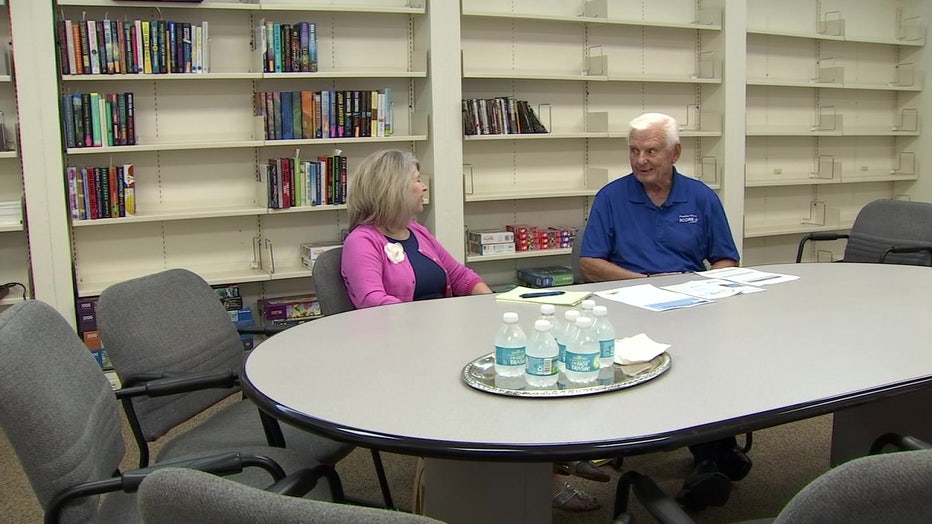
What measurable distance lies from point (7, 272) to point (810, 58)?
Result: 5313mm

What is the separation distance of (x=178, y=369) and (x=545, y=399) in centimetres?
115

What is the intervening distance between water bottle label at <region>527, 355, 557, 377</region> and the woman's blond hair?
1302 mm

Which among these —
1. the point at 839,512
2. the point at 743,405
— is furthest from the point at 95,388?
the point at 839,512

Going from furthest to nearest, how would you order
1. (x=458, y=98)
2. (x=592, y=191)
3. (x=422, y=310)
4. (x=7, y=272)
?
(x=592, y=191)
(x=458, y=98)
(x=7, y=272)
(x=422, y=310)

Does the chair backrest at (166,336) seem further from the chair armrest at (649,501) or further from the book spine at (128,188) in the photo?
the book spine at (128,188)

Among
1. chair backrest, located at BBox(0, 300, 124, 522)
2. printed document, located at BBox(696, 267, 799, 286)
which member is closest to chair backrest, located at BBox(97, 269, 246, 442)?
chair backrest, located at BBox(0, 300, 124, 522)

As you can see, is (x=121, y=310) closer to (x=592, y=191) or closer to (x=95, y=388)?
(x=95, y=388)

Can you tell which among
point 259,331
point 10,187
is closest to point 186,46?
point 10,187

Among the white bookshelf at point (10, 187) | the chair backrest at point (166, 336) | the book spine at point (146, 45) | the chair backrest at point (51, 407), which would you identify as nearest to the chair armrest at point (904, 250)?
the chair backrest at point (166, 336)

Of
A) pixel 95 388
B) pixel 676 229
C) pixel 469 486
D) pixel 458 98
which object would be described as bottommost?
pixel 469 486

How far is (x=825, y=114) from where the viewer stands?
18.8 feet

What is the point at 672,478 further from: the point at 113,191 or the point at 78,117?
the point at 78,117

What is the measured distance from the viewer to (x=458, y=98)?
4.40 meters

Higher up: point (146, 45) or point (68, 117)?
point (146, 45)
